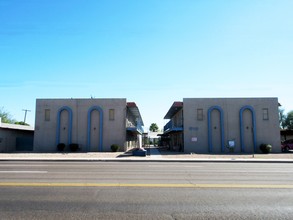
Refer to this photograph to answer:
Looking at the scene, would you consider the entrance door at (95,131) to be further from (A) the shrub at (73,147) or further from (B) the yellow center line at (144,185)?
(B) the yellow center line at (144,185)

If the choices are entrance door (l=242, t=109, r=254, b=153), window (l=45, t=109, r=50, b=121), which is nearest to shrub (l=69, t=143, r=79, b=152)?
window (l=45, t=109, r=50, b=121)

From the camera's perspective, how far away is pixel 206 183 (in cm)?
985

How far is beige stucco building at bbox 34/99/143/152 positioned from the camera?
34.8 meters

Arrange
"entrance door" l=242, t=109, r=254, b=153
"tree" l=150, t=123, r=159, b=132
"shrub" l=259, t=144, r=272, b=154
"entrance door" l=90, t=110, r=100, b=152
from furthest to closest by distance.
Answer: "tree" l=150, t=123, r=159, b=132 < "entrance door" l=90, t=110, r=100, b=152 < "entrance door" l=242, t=109, r=254, b=153 < "shrub" l=259, t=144, r=272, b=154

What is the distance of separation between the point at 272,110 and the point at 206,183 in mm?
27639

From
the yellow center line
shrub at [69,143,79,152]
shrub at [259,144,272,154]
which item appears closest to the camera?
the yellow center line

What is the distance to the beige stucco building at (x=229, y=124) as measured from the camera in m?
33.4

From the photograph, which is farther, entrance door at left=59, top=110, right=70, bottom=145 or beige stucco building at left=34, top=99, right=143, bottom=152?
entrance door at left=59, top=110, right=70, bottom=145

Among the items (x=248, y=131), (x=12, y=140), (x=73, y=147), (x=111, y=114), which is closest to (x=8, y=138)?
(x=12, y=140)

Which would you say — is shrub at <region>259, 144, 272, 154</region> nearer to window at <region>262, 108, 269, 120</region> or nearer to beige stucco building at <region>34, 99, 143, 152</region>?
window at <region>262, 108, 269, 120</region>

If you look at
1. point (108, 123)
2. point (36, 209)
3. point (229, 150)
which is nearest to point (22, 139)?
point (108, 123)

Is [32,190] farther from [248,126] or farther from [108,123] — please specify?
[248,126]

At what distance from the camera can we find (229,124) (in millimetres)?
33781

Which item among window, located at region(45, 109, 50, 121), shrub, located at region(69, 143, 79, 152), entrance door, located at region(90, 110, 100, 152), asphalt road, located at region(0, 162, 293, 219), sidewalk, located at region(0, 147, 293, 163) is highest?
window, located at region(45, 109, 50, 121)
